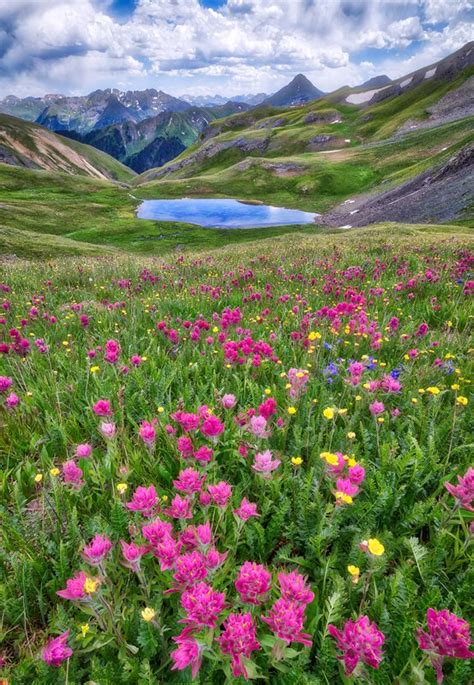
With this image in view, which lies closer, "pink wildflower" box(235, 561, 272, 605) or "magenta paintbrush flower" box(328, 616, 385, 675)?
"magenta paintbrush flower" box(328, 616, 385, 675)

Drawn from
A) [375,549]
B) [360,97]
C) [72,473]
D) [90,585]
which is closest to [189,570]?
[90,585]

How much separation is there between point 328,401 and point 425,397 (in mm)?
1396

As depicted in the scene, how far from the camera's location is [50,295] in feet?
29.9

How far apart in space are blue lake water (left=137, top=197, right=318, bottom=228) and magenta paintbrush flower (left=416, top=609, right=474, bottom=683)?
7941 cm

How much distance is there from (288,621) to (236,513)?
861 mm

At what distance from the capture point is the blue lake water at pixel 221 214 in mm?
81625

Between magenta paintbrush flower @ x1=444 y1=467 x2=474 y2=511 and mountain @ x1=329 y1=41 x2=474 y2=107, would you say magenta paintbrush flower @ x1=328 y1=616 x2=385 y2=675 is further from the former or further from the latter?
mountain @ x1=329 y1=41 x2=474 y2=107

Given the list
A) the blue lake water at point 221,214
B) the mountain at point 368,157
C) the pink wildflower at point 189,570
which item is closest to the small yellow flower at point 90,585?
the pink wildflower at point 189,570

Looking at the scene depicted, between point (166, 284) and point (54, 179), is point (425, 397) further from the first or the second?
A: point (54, 179)

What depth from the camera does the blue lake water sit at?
8162 centimetres

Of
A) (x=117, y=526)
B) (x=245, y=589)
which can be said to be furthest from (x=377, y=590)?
(x=117, y=526)

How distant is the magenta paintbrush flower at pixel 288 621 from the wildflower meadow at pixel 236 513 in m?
0.01

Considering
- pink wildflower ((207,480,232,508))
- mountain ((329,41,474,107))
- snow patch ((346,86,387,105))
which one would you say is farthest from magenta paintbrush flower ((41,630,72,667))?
snow patch ((346,86,387,105))

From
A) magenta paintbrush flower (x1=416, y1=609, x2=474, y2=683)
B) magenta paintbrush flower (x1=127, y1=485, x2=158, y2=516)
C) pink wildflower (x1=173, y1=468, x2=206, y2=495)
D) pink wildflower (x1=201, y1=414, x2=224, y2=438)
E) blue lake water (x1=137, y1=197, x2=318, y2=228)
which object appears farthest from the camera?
blue lake water (x1=137, y1=197, x2=318, y2=228)
